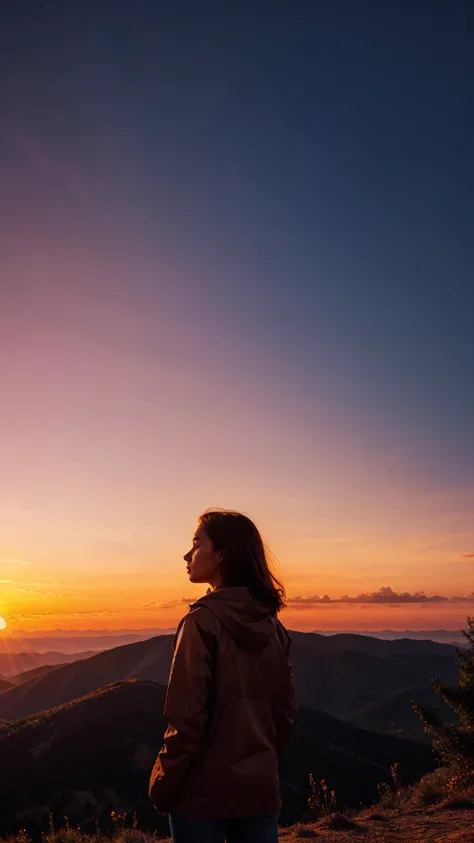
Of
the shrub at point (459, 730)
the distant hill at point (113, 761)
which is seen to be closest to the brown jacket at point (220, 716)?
the shrub at point (459, 730)

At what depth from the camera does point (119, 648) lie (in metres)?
164

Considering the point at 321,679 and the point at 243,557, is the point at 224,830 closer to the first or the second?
the point at 243,557

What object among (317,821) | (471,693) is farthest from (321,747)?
(317,821)

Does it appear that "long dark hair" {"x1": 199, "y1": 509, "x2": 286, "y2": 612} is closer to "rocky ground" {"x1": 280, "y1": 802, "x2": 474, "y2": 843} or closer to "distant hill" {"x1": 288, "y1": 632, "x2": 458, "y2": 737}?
"rocky ground" {"x1": 280, "y1": 802, "x2": 474, "y2": 843}

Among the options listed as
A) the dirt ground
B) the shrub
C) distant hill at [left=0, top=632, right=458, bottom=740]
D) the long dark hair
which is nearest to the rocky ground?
the dirt ground

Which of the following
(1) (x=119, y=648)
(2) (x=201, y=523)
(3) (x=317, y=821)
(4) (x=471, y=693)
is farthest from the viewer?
(1) (x=119, y=648)

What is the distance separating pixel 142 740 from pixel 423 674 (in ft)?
418

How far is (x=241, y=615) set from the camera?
263cm

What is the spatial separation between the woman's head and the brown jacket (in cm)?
20

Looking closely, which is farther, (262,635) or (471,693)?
(471,693)

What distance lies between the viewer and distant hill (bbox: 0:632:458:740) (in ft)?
409

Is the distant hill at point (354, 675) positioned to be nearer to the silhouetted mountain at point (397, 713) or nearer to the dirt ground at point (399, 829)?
the silhouetted mountain at point (397, 713)

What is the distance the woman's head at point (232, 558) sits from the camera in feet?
9.56

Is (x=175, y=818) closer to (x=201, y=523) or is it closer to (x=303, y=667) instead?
(x=201, y=523)
